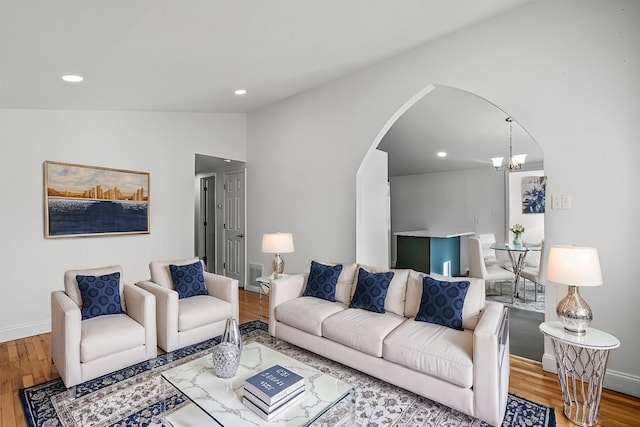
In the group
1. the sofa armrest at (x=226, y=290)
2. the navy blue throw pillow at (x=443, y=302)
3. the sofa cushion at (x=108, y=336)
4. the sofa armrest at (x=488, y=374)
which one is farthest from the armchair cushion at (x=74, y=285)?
the sofa armrest at (x=488, y=374)

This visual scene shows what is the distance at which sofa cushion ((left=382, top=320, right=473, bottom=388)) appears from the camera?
206 centimetres

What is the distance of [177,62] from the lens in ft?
9.29

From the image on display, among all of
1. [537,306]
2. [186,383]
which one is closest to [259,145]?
[186,383]

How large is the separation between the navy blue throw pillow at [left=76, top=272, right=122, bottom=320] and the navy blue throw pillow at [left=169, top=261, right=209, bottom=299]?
0.57m

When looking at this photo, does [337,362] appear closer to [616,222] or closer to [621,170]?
[616,222]

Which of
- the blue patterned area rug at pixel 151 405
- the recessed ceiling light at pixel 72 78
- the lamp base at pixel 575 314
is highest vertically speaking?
the recessed ceiling light at pixel 72 78

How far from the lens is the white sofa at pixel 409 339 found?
6.60 feet

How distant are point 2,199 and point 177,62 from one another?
2.31 m

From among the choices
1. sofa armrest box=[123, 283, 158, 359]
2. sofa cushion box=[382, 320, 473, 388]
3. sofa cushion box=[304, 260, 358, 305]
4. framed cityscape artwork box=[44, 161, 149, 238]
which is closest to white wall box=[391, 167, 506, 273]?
sofa cushion box=[304, 260, 358, 305]

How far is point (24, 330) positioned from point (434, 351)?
4.05 meters

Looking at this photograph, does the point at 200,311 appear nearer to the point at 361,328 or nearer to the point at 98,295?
the point at 98,295

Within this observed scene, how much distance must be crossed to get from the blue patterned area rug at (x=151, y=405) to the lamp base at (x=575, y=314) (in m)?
0.57

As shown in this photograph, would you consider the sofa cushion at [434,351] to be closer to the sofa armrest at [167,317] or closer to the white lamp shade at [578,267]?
the white lamp shade at [578,267]

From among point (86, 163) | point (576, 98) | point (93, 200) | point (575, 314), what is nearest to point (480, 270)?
point (575, 314)
